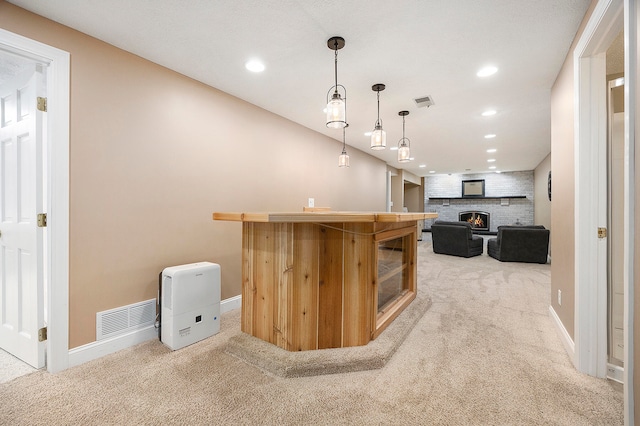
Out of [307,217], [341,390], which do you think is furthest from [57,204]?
[341,390]

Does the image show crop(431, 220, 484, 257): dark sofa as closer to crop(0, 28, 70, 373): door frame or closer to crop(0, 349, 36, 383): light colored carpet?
crop(0, 28, 70, 373): door frame

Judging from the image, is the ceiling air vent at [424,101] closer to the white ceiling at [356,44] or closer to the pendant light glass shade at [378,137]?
the white ceiling at [356,44]

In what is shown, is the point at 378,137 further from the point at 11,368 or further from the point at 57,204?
the point at 11,368

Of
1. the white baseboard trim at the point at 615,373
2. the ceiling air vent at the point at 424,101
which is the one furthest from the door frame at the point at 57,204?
the white baseboard trim at the point at 615,373

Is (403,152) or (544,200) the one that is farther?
(544,200)

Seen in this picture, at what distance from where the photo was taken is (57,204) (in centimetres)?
192

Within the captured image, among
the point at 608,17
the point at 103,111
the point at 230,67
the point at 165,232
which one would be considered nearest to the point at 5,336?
the point at 165,232

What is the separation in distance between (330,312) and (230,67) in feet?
7.63

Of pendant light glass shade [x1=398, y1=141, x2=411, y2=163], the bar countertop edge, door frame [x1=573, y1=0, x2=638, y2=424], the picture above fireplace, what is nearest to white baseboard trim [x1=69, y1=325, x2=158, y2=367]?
the bar countertop edge

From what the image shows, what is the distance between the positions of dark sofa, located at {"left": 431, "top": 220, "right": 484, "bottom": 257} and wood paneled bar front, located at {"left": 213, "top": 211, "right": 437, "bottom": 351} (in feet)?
16.1

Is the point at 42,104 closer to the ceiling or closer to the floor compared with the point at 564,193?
closer to the ceiling

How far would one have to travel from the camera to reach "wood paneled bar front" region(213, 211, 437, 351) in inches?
79.0

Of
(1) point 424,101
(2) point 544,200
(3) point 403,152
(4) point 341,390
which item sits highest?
(1) point 424,101

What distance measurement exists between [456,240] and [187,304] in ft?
19.5
